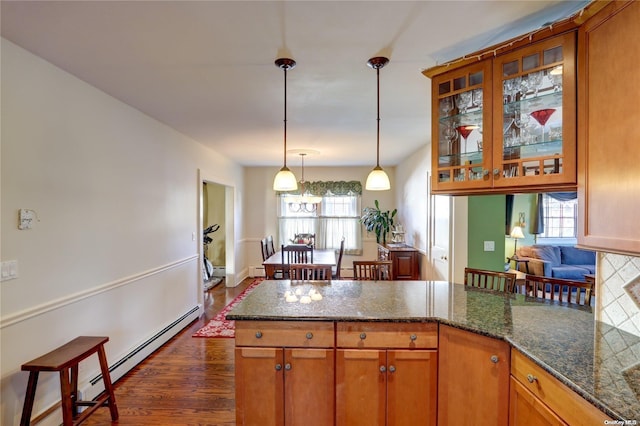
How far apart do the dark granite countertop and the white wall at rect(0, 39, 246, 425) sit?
1.39 metres

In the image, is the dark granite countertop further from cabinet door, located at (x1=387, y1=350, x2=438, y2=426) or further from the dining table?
the dining table

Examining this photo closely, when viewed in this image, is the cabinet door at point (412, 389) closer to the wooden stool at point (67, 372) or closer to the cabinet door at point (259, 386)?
the cabinet door at point (259, 386)

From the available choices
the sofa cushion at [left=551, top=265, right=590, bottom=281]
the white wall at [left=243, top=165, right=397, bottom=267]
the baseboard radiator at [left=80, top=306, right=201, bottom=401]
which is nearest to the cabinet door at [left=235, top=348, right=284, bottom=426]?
the baseboard radiator at [left=80, top=306, right=201, bottom=401]

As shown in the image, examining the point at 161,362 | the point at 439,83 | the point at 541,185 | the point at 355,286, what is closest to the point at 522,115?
the point at 541,185

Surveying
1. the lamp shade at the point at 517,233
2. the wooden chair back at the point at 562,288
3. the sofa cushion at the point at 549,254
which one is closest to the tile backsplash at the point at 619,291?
the wooden chair back at the point at 562,288

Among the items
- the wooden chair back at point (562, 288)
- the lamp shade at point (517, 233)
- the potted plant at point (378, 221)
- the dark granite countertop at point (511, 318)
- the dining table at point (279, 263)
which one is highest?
the potted plant at point (378, 221)

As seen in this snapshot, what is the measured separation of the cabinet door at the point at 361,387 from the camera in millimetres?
1723

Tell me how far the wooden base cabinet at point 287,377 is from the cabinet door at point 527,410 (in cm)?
91

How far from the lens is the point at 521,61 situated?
5.25 feet

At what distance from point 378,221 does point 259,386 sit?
4659mm

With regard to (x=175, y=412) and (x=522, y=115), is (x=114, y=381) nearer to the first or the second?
(x=175, y=412)

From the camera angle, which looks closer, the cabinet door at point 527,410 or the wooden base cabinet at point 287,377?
the cabinet door at point 527,410

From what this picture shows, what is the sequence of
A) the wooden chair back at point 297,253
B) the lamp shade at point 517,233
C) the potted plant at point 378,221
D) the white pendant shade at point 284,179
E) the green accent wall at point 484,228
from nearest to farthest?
1. the white pendant shade at point 284,179
2. the green accent wall at point 484,228
3. the wooden chair back at point 297,253
4. the potted plant at point 378,221
5. the lamp shade at point 517,233

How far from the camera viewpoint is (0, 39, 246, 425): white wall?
6.15 feet
